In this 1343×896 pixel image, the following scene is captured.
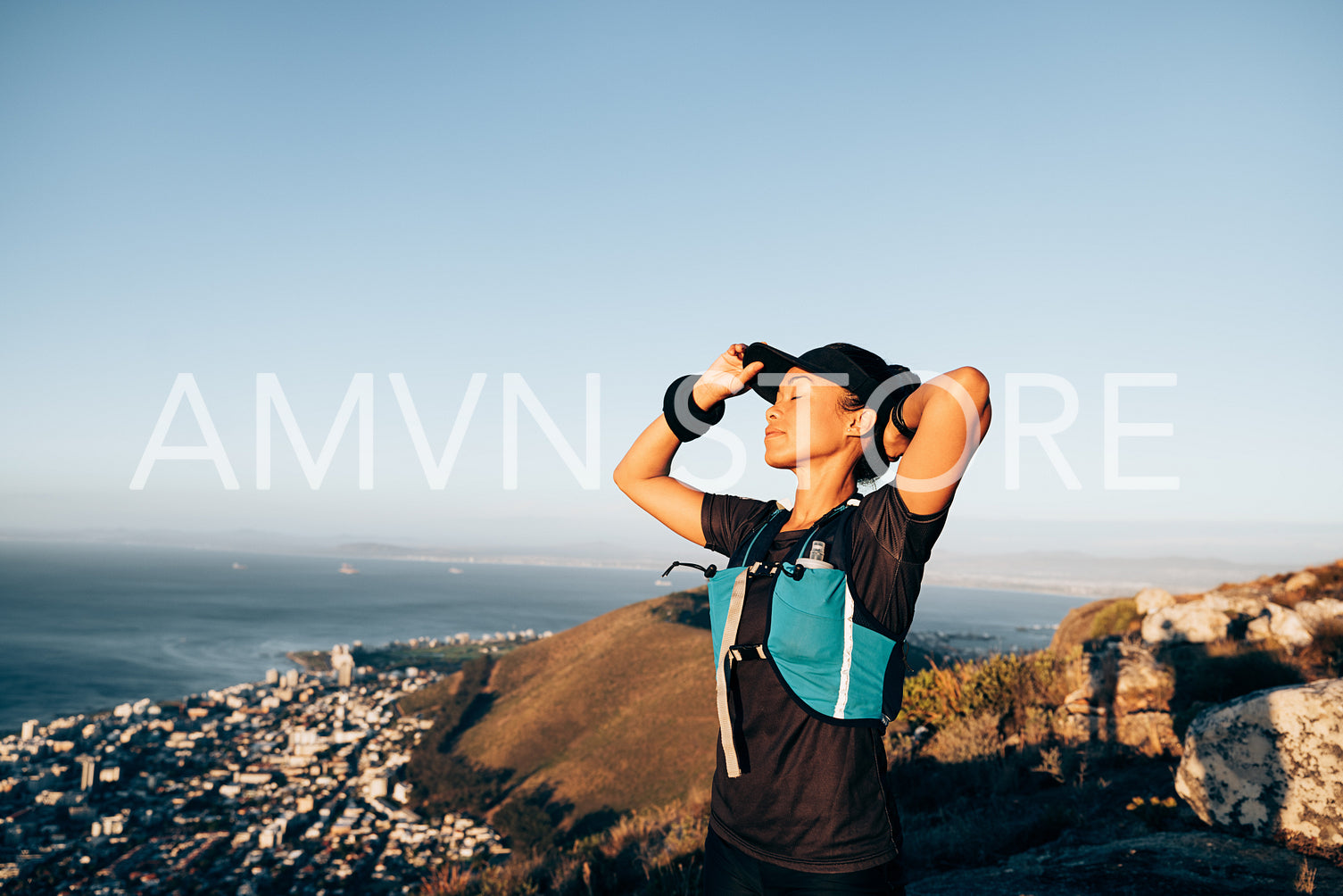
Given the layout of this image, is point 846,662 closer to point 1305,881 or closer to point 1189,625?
point 1305,881

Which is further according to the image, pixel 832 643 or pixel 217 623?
pixel 217 623

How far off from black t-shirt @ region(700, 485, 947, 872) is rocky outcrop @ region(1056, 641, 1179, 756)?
6.78 meters

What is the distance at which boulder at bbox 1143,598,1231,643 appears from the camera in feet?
32.7

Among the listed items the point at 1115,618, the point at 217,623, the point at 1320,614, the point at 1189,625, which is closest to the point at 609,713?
the point at 1115,618

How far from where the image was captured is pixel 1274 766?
14.8 feet

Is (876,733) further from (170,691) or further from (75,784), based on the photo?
(170,691)

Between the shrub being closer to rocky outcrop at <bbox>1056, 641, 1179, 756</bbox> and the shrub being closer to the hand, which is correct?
rocky outcrop at <bbox>1056, 641, 1179, 756</bbox>

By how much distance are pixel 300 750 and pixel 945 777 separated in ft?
67.3

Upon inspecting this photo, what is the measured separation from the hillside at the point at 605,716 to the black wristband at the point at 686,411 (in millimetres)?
11412

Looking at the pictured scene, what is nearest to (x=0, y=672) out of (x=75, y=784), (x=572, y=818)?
(x=75, y=784)

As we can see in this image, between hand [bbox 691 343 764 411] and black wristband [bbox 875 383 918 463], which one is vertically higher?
hand [bbox 691 343 764 411]

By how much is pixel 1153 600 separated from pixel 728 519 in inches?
611

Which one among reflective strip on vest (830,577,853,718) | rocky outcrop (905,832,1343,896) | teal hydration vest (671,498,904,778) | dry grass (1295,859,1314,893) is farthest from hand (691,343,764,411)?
dry grass (1295,859,1314,893)

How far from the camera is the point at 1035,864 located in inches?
175
